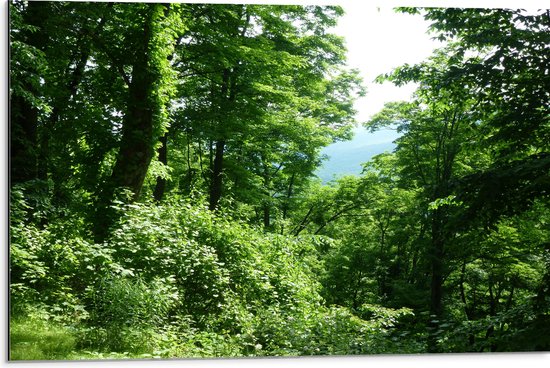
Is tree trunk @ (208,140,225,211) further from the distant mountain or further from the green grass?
the green grass

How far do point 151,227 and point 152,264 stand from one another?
381mm

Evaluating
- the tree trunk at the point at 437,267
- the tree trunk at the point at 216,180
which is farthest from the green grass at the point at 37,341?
the tree trunk at the point at 437,267

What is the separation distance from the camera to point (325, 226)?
5211 mm

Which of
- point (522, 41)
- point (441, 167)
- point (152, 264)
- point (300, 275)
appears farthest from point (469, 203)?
point (152, 264)

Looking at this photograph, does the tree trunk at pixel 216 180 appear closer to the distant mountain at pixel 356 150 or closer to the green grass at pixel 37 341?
the distant mountain at pixel 356 150

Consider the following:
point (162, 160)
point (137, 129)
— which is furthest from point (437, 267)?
point (137, 129)

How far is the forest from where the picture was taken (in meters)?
3.79

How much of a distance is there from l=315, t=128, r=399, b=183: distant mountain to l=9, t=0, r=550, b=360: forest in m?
0.12

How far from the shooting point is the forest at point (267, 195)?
149 inches

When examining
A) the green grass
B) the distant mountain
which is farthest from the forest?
the distant mountain

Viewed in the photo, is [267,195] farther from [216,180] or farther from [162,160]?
[162,160]

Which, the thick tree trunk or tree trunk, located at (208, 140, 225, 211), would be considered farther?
tree trunk, located at (208, 140, 225, 211)

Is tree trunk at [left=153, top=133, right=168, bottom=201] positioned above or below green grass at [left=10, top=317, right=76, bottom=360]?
above

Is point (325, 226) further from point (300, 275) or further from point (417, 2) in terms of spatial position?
point (417, 2)
